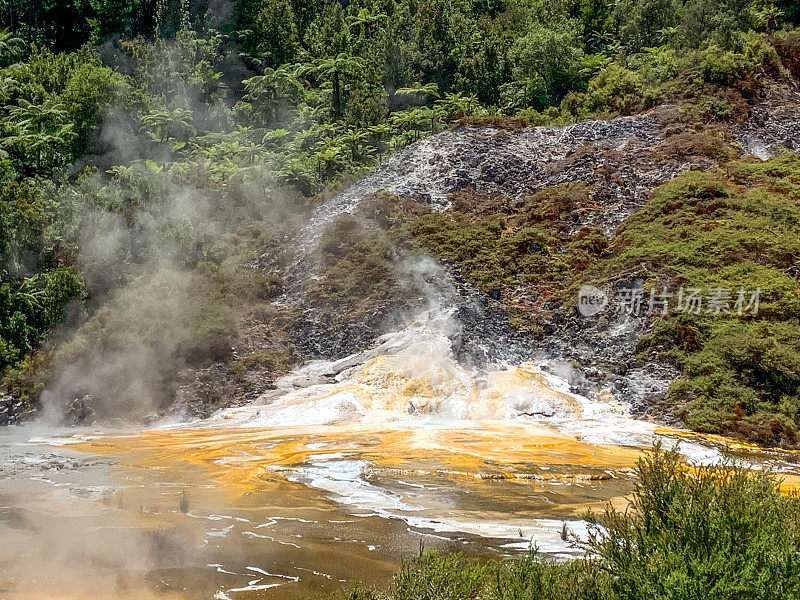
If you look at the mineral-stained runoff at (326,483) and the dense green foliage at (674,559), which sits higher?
the dense green foliage at (674,559)

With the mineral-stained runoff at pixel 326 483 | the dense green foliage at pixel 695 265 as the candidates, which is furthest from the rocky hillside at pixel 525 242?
the mineral-stained runoff at pixel 326 483

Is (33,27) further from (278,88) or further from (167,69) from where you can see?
(278,88)

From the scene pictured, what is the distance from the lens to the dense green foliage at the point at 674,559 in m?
5.32

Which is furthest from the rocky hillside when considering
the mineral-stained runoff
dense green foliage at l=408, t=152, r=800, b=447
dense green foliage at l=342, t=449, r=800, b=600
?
dense green foliage at l=342, t=449, r=800, b=600

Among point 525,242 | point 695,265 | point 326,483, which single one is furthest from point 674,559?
point 525,242

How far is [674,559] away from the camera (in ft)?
18.1

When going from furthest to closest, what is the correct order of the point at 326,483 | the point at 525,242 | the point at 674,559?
the point at 525,242, the point at 326,483, the point at 674,559

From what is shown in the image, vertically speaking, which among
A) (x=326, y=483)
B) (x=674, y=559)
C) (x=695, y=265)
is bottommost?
(x=326, y=483)

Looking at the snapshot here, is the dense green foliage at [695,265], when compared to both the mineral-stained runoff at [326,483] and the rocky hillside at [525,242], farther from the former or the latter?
the mineral-stained runoff at [326,483]

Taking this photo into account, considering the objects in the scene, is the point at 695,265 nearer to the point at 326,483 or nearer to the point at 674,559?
the point at 326,483

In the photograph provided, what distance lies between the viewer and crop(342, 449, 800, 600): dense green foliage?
17.4 ft

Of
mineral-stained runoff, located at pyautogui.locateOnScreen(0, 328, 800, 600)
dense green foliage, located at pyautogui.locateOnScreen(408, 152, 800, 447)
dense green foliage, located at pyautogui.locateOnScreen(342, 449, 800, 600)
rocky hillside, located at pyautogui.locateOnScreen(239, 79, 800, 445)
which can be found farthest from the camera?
rocky hillside, located at pyautogui.locateOnScreen(239, 79, 800, 445)

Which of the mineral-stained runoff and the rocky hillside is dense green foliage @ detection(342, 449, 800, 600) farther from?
the rocky hillside

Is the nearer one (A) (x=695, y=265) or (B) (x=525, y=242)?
(A) (x=695, y=265)
